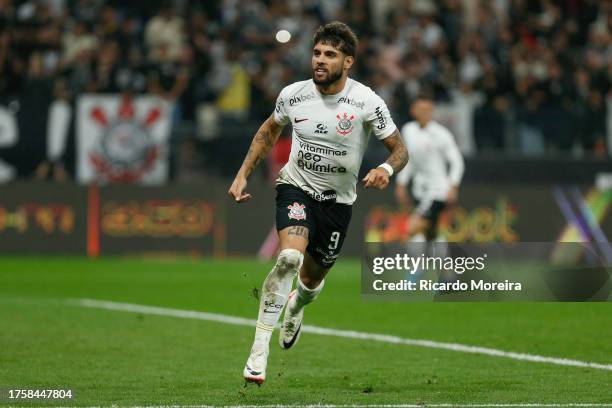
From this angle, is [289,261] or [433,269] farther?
[433,269]

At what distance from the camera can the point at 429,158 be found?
16.7m

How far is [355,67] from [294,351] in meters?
13.7

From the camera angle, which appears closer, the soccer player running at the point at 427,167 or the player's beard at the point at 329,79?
the player's beard at the point at 329,79

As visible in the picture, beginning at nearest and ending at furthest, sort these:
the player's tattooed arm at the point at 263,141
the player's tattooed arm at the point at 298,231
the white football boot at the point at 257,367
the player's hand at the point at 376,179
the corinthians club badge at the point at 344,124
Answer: the white football boot at the point at 257,367
the player's hand at the point at 376,179
the player's tattooed arm at the point at 298,231
the corinthians club badge at the point at 344,124
the player's tattooed arm at the point at 263,141

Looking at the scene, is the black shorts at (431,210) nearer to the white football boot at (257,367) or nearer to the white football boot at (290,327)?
the white football boot at (290,327)

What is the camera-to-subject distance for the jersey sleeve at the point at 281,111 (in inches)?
357

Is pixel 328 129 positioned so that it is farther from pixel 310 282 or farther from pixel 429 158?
pixel 429 158

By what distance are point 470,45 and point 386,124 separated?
16106mm

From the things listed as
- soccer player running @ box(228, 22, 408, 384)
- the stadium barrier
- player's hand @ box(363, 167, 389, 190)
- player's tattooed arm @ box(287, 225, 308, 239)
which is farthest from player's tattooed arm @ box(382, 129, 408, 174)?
the stadium barrier

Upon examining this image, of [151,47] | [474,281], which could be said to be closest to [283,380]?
[474,281]

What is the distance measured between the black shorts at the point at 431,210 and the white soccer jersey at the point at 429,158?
0.18 ft

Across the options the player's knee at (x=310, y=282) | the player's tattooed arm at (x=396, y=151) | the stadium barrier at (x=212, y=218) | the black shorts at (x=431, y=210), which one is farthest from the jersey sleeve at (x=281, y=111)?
the stadium barrier at (x=212, y=218)

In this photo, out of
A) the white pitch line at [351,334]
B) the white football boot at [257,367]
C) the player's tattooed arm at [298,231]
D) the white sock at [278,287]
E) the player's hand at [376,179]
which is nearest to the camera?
the white football boot at [257,367]

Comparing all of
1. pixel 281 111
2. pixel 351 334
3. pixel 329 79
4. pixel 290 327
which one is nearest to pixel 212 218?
pixel 351 334
